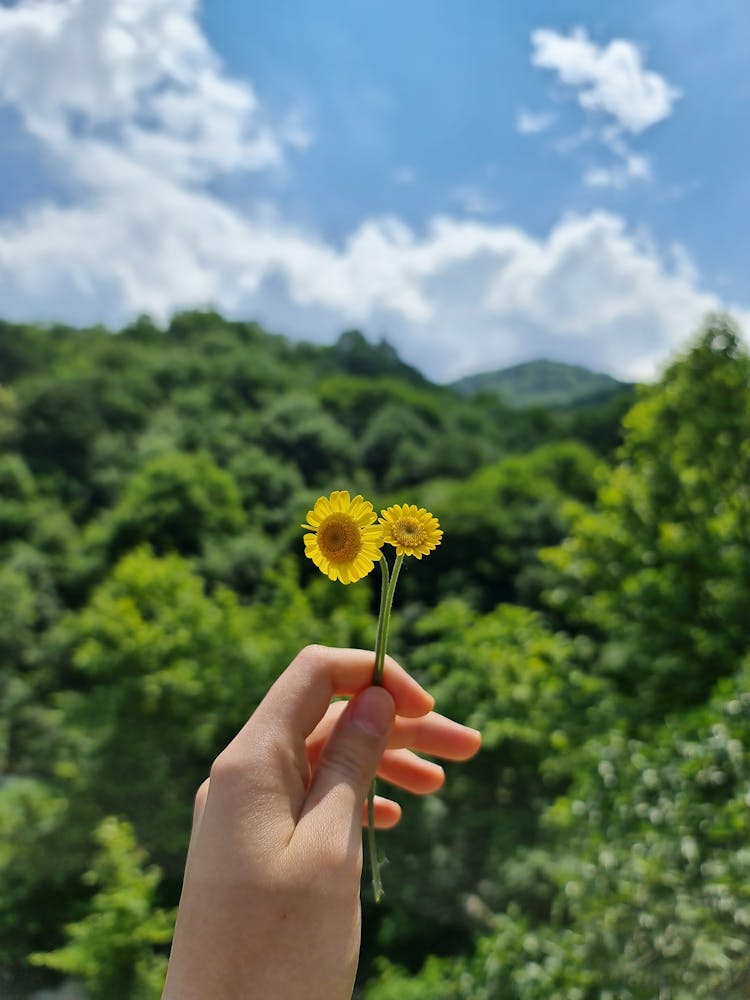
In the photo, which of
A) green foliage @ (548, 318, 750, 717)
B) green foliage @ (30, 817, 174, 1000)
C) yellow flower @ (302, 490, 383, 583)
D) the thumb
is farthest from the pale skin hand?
green foliage @ (30, 817, 174, 1000)

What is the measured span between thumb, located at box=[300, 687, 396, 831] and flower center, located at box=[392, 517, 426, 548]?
14.5 inches

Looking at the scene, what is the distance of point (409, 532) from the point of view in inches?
45.1

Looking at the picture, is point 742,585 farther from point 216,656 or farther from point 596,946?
point 216,656

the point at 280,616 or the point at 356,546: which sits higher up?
the point at 280,616

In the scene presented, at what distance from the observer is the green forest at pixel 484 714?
277 centimetres

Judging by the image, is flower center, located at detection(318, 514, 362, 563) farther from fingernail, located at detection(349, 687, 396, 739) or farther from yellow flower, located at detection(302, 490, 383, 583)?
fingernail, located at detection(349, 687, 396, 739)

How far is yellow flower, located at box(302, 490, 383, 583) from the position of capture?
3.83 ft

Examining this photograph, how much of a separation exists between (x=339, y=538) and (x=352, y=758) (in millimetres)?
420

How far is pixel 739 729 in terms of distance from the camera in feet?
9.06

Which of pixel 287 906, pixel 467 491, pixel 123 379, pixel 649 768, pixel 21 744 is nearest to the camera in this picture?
pixel 287 906

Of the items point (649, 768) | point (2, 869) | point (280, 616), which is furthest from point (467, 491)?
point (649, 768)

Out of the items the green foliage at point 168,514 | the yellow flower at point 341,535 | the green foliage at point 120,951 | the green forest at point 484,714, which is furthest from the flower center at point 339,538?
the green foliage at point 168,514

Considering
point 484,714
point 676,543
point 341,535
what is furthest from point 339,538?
point 484,714

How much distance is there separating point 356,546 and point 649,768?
250 cm
